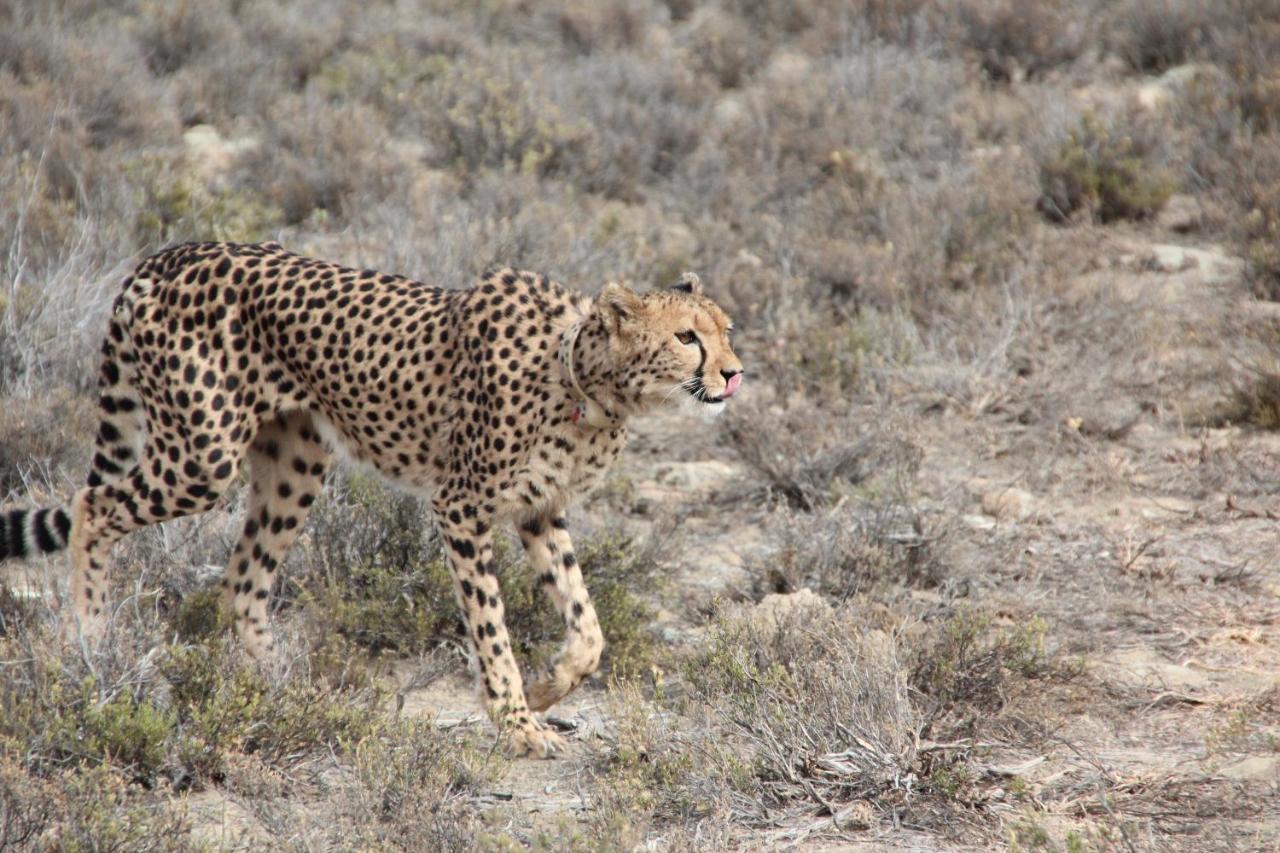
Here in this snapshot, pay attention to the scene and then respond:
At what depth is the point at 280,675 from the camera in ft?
14.8

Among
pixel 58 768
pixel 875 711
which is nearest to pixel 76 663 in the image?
pixel 58 768

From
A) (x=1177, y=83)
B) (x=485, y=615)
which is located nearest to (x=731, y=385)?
(x=485, y=615)

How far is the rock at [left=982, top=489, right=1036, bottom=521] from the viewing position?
6.21m

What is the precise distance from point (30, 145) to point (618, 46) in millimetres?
5123

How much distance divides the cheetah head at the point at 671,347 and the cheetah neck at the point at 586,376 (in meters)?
0.08

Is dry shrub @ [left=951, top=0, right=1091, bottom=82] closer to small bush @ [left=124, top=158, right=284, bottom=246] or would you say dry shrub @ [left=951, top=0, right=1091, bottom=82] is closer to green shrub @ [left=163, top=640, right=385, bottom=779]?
small bush @ [left=124, top=158, right=284, bottom=246]

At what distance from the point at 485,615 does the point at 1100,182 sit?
5.50 meters

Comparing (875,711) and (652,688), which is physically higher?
(875,711)

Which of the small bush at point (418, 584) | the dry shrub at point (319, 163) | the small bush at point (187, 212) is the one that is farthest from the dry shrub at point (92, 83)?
the small bush at point (418, 584)

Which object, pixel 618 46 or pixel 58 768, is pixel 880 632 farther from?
pixel 618 46

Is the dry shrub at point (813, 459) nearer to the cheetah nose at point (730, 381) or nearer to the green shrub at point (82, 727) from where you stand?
the cheetah nose at point (730, 381)

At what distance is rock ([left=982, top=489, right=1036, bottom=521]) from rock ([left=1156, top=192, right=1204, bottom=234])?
3.09 metres

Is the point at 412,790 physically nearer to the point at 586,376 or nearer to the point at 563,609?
the point at 563,609

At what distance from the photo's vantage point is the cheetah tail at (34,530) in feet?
15.9
